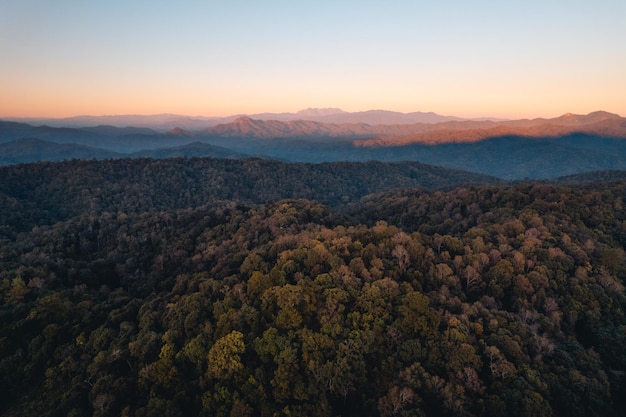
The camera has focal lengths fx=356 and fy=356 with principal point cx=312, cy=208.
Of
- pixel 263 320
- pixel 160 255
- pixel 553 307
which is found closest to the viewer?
pixel 263 320

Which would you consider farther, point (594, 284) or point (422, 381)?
point (594, 284)

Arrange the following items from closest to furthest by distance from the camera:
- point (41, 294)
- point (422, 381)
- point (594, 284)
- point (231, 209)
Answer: point (422, 381) → point (594, 284) → point (41, 294) → point (231, 209)

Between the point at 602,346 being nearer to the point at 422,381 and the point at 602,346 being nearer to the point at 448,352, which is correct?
the point at 448,352

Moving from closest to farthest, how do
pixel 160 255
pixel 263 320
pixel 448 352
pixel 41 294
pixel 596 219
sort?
pixel 448 352, pixel 263 320, pixel 41 294, pixel 596 219, pixel 160 255

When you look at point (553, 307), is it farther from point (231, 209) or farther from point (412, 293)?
point (231, 209)

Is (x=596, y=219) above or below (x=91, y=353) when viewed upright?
above

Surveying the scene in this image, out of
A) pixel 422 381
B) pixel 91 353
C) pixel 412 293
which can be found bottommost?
pixel 91 353

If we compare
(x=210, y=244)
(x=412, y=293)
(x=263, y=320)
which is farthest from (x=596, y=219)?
(x=210, y=244)

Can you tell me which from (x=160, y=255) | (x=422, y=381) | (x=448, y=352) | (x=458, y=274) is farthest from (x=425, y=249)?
(x=160, y=255)

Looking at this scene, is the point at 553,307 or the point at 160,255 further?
the point at 160,255
